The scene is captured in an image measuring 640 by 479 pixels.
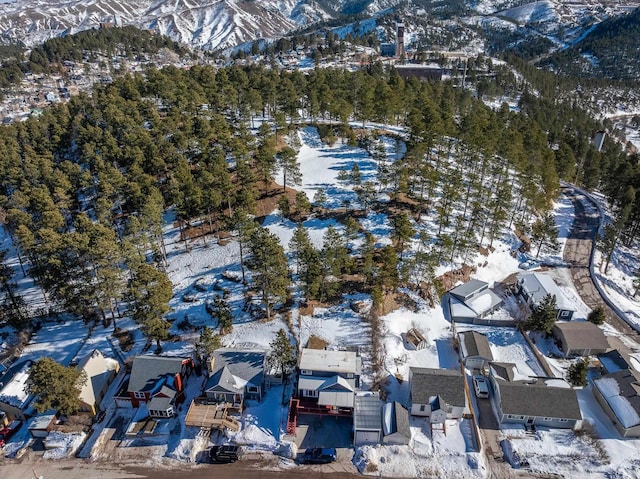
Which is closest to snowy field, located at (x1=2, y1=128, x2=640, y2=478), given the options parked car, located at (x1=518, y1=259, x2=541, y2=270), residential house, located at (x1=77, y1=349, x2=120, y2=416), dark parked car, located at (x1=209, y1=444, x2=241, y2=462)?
parked car, located at (x1=518, y1=259, x2=541, y2=270)

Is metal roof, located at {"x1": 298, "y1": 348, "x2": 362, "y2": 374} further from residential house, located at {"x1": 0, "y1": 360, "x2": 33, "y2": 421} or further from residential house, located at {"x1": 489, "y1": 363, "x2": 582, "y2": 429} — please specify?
residential house, located at {"x1": 0, "y1": 360, "x2": 33, "y2": 421}

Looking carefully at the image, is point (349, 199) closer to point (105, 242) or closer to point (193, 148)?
point (193, 148)

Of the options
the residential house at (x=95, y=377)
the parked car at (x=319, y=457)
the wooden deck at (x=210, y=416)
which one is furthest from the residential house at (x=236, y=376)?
the residential house at (x=95, y=377)

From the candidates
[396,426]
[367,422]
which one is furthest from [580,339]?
[367,422]

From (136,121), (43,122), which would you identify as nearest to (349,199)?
(136,121)

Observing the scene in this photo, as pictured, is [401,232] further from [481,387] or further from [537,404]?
[537,404]

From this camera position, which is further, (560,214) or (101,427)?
(560,214)

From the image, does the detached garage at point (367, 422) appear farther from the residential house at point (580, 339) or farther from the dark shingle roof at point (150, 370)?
the residential house at point (580, 339)
